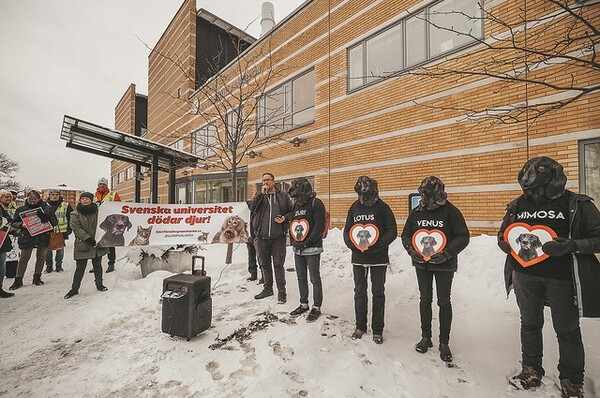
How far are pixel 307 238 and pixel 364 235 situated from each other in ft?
3.13

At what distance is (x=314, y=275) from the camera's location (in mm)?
4297

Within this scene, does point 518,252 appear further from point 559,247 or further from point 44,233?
point 44,233

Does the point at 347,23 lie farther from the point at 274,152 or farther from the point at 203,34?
the point at 203,34

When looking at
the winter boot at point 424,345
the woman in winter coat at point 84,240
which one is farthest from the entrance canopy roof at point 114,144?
the winter boot at point 424,345

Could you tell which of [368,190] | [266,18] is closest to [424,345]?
[368,190]


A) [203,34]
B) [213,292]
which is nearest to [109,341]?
[213,292]

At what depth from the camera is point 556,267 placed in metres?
2.53

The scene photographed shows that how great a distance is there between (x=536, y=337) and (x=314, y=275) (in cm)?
260

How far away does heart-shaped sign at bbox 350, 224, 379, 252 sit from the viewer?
3625 mm

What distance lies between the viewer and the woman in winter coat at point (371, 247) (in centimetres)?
361

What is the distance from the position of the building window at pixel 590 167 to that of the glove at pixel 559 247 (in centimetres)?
426

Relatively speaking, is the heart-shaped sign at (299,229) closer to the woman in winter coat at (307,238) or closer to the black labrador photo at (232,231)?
the woman in winter coat at (307,238)

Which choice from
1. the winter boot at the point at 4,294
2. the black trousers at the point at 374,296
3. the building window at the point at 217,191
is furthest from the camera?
the building window at the point at 217,191

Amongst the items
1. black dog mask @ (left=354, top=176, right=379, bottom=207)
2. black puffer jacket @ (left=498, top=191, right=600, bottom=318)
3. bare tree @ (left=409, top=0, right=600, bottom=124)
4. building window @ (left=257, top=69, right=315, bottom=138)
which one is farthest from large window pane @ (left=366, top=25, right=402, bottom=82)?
black puffer jacket @ (left=498, top=191, right=600, bottom=318)
